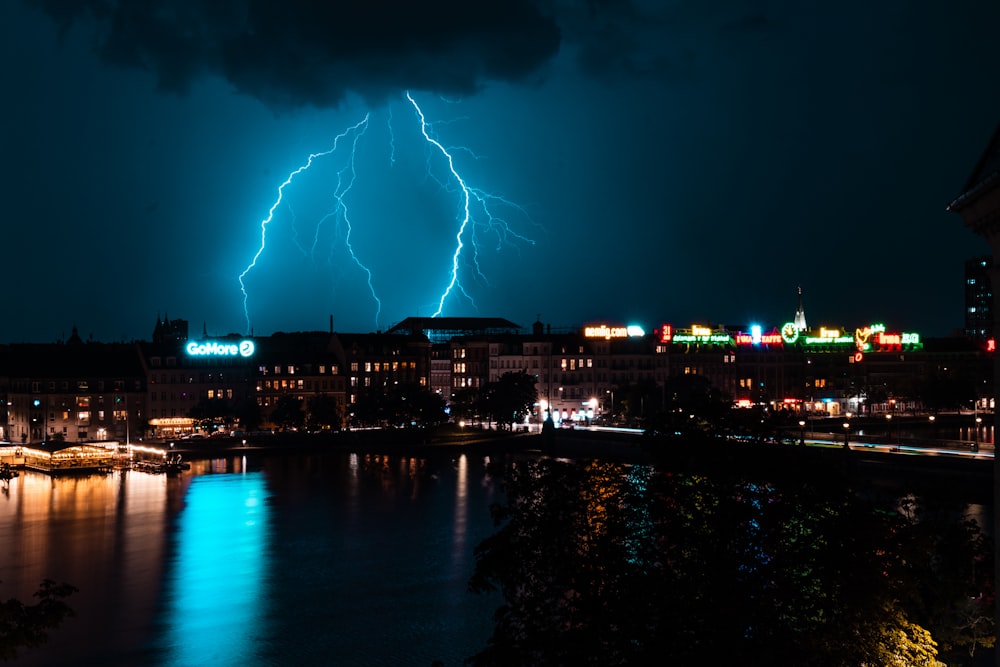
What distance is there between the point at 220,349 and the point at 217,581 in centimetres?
6573

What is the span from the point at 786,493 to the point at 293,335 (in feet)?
398

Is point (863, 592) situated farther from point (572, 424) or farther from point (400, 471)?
point (572, 424)

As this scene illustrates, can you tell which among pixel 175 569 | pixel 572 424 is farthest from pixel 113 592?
pixel 572 424

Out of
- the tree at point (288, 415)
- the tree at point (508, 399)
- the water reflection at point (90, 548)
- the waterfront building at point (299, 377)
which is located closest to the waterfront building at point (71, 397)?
the waterfront building at point (299, 377)

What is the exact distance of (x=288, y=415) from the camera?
96.8 m

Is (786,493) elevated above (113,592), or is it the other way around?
(786,493)

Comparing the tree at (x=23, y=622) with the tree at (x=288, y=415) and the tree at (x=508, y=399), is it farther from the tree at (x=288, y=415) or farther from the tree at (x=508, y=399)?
the tree at (x=508, y=399)

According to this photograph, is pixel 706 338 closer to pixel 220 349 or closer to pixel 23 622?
pixel 220 349

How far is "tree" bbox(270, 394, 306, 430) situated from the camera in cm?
9681

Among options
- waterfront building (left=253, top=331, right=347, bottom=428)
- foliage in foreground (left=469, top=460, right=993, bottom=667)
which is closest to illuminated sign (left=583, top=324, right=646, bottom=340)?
waterfront building (left=253, top=331, right=347, bottom=428)

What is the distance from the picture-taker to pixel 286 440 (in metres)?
92.2

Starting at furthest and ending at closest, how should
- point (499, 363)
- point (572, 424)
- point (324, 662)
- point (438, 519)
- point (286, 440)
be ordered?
point (499, 363) → point (572, 424) → point (286, 440) → point (438, 519) → point (324, 662)

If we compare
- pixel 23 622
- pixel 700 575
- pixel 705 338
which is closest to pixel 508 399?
pixel 705 338

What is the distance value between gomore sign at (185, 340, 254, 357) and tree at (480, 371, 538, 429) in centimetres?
2328
